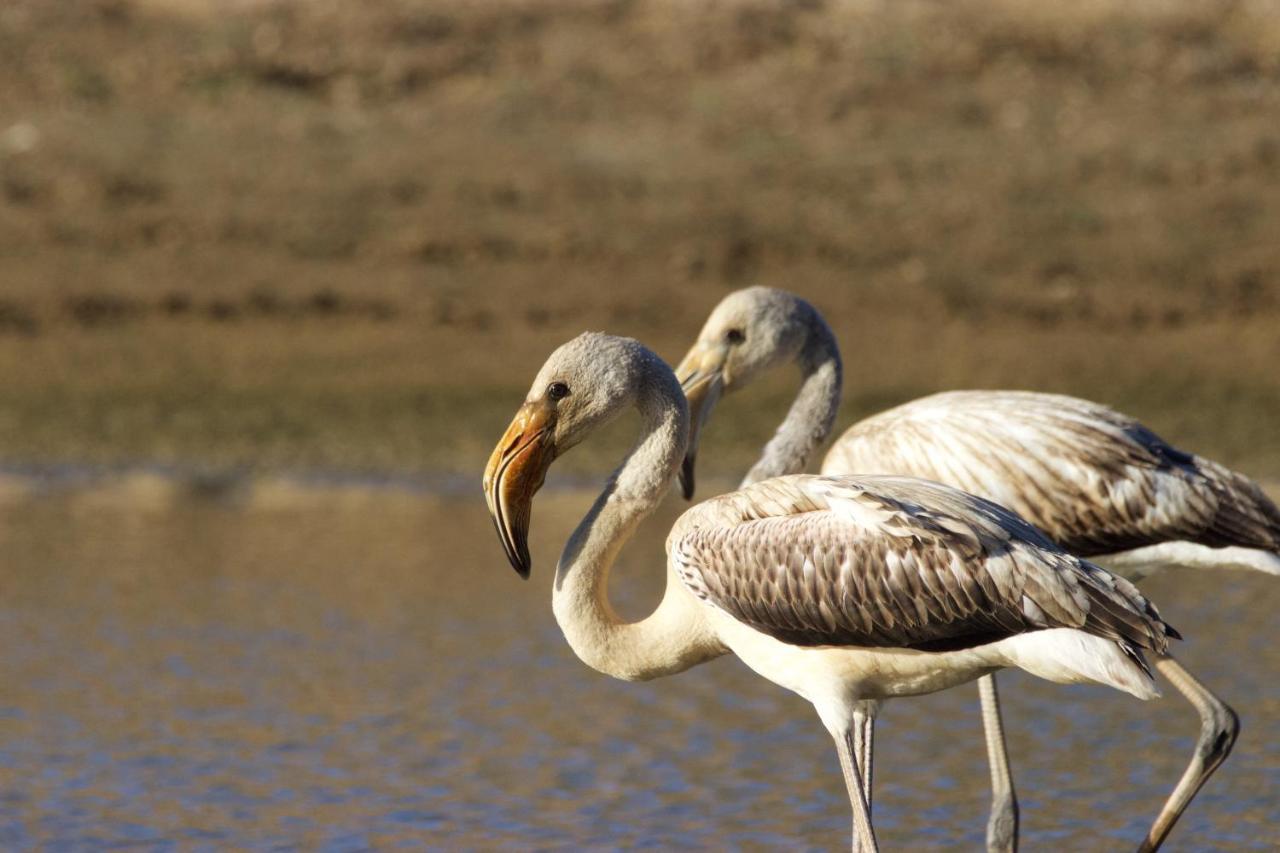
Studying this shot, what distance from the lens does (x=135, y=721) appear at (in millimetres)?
7617

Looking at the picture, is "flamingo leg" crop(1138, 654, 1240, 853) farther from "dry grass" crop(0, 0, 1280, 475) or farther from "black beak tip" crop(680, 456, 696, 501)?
"dry grass" crop(0, 0, 1280, 475)

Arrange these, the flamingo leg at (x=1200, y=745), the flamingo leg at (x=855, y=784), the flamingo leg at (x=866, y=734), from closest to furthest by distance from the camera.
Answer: the flamingo leg at (x=855, y=784), the flamingo leg at (x=866, y=734), the flamingo leg at (x=1200, y=745)

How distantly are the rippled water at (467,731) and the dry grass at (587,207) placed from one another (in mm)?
3753

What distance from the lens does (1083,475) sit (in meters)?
6.08

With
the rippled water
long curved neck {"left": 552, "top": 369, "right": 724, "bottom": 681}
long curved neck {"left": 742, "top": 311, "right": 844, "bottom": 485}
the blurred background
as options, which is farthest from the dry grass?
long curved neck {"left": 552, "top": 369, "right": 724, "bottom": 681}

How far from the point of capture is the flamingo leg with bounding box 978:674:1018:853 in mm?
5945

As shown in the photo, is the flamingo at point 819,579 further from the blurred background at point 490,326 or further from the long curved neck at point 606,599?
the blurred background at point 490,326

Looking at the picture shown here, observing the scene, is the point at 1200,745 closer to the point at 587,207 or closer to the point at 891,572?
the point at 891,572

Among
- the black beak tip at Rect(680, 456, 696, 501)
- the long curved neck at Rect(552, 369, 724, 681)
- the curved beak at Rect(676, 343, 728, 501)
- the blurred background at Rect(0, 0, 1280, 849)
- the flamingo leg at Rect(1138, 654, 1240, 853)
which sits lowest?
the flamingo leg at Rect(1138, 654, 1240, 853)

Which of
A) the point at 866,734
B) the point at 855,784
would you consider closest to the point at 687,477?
the point at 866,734

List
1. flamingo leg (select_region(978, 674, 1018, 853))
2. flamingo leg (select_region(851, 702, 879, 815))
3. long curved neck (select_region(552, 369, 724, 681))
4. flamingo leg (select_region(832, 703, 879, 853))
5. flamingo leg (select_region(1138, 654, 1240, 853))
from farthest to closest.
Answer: flamingo leg (select_region(978, 674, 1018, 853)), flamingo leg (select_region(1138, 654, 1240, 853)), flamingo leg (select_region(851, 702, 879, 815)), long curved neck (select_region(552, 369, 724, 681)), flamingo leg (select_region(832, 703, 879, 853))

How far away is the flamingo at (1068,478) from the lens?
6.01 metres

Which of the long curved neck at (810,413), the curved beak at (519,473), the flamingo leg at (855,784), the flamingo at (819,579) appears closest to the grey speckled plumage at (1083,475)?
the long curved neck at (810,413)

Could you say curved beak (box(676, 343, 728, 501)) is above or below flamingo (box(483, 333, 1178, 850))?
above
